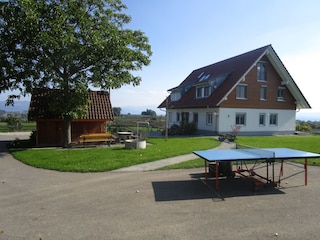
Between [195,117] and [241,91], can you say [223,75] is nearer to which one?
[241,91]

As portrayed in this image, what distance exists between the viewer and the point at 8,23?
45.5ft

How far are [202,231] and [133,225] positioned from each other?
1341mm

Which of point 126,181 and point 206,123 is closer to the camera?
point 126,181

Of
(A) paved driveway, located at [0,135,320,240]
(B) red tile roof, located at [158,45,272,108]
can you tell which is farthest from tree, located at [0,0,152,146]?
(B) red tile roof, located at [158,45,272,108]

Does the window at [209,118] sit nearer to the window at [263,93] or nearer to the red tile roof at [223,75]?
the red tile roof at [223,75]

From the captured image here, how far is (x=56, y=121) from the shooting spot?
19359 millimetres

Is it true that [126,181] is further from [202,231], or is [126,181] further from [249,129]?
[249,129]

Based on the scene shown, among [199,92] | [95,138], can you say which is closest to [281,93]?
[199,92]

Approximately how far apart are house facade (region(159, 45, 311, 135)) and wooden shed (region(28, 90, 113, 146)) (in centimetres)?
895

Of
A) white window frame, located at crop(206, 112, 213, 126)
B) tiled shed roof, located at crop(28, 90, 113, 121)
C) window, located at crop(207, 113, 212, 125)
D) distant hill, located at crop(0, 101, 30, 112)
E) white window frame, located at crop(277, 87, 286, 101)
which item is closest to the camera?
distant hill, located at crop(0, 101, 30, 112)

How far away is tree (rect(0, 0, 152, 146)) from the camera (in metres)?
13.8

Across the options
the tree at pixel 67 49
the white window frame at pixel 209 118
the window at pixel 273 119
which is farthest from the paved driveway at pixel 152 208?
the window at pixel 273 119

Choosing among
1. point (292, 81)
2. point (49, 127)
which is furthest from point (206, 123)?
point (49, 127)

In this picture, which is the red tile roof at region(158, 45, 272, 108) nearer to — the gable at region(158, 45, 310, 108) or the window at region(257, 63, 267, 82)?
the gable at region(158, 45, 310, 108)
